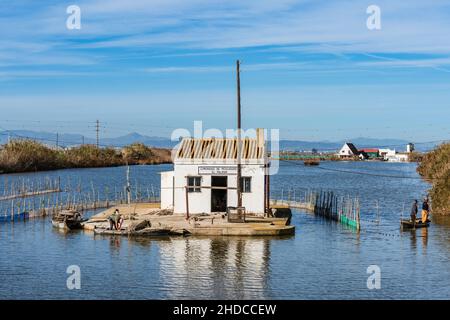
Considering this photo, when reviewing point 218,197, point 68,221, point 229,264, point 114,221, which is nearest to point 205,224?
point 114,221

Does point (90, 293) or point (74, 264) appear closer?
point (90, 293)

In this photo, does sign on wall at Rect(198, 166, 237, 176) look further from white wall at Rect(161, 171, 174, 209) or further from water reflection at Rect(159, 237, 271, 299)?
water reflection at Rect(159, 237, 271, 299)

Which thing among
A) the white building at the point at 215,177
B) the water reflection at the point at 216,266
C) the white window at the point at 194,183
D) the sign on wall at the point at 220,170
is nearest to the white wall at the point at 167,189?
the white building at the point at 215,177

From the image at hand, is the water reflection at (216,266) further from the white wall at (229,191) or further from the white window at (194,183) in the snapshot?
the white window at (194,183)

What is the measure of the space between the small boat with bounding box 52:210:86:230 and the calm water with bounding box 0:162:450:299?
735 millimetres

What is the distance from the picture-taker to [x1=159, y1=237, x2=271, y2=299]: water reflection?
27.3 m

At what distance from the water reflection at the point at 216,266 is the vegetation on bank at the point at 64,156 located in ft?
208

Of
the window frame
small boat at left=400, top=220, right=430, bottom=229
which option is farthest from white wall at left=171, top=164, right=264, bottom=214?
small boat at left=400, top=220, right=430, bottom=229
